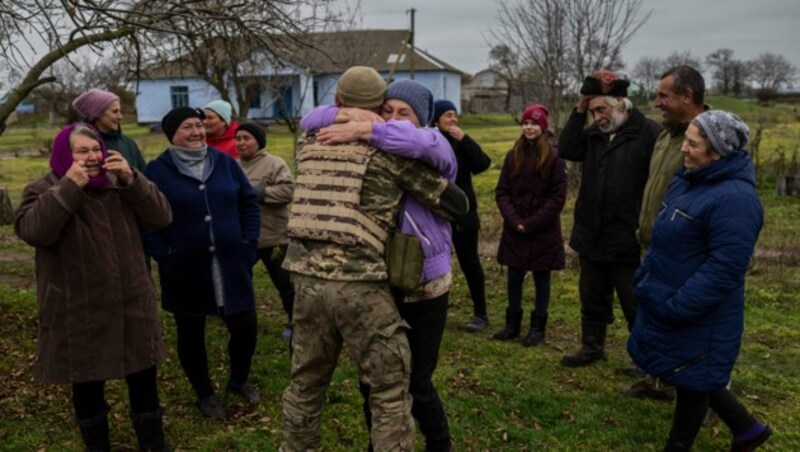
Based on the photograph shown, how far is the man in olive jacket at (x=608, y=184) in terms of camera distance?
4.82 m

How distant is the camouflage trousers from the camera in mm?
2943

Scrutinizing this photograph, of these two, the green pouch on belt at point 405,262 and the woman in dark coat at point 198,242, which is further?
the woman in dark coat at point 198,242

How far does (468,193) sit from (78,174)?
3.46m

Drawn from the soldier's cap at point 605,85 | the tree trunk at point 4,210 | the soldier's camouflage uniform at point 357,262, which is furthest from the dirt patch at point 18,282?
the soldier's cap at point 605,85

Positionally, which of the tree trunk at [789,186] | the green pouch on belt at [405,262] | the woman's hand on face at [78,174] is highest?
the woman's hand on face at [78,174]

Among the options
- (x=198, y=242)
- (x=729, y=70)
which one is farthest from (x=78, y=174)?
(x=729, y=70)

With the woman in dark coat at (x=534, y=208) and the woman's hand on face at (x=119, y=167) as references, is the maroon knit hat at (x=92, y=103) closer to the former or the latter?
the woman's hand on face at (x=119, y=167)

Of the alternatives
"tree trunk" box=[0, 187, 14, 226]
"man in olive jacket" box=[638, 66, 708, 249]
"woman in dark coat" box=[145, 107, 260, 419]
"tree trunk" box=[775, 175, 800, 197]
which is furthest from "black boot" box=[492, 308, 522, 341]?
"tree trunk" box=[0, 187, 14, 226]

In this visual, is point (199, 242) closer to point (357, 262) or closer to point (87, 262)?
point (87, 262)

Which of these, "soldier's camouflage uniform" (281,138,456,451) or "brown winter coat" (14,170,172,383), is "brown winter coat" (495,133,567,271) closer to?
"soldier's camouflage uniform" (281,138,456,451)

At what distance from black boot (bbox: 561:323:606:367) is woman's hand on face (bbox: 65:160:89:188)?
12.4 ft

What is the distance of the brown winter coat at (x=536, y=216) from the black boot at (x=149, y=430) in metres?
3.21

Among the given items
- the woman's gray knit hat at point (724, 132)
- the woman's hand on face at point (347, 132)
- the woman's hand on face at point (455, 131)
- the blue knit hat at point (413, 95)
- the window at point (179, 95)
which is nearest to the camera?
the woman's hand on face at point (347, 132)

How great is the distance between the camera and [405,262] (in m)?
2.93
